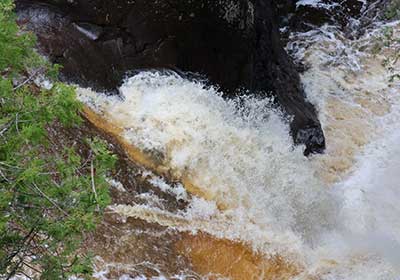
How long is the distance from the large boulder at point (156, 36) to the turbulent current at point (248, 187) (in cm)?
20

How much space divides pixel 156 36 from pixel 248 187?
7.24 feet

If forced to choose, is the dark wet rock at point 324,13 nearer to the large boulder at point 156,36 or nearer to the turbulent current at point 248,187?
the turbulent current at point 248,187

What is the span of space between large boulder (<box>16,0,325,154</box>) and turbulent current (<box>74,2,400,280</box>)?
20cm

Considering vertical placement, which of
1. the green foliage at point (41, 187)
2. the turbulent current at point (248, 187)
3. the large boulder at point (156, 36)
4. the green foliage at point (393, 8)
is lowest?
the green foliage at point (41, 187)

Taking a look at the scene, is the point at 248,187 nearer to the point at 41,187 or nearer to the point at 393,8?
the point at 41,187

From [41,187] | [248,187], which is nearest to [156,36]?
[248,187]

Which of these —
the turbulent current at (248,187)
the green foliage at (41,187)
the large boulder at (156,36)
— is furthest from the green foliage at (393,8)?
the green foliage at (41,187)

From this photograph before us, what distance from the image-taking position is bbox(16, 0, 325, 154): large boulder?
24.2 ft

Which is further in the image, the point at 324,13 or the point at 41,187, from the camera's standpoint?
the point at 324,13

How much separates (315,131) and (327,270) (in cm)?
225

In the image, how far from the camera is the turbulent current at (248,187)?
5840mm

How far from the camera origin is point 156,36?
750 centimetres

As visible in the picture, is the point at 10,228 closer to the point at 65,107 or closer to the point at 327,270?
the point at 65,107

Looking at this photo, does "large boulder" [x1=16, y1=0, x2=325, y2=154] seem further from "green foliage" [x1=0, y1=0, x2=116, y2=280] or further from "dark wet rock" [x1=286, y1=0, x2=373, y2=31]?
"green foliage" [x1=0, y1=0, x2=116, y2=280]
